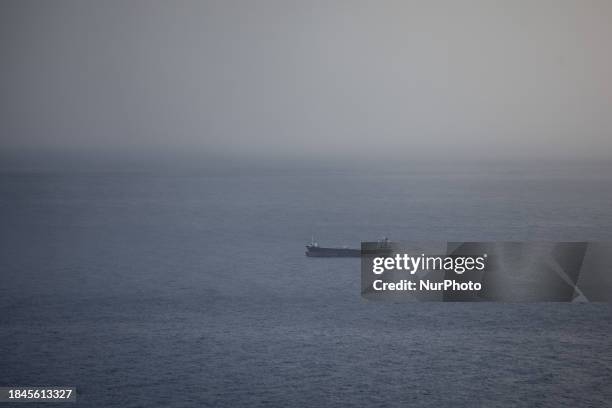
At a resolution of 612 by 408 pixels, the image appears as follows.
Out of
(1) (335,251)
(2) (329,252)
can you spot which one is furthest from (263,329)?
(1) (335,251)

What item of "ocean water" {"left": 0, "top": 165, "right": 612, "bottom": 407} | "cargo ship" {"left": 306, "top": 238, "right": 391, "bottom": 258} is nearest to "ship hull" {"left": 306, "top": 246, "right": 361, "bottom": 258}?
"cargo ship" {"left": 306, "top": 238, "right": 391, "bottom": 258}

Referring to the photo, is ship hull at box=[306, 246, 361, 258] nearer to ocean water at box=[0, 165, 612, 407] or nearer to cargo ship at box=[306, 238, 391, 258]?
cargo ship at box=[306, 238, 391, 258]

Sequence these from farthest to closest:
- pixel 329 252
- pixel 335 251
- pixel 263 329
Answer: pixel 335 251
pixel 329 252
pixel 263 329

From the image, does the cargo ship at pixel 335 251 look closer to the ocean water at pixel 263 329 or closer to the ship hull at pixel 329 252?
the ship hull at pixel 329 252

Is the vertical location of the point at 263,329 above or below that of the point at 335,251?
below

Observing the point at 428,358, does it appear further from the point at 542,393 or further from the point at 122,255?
the point at 122,255

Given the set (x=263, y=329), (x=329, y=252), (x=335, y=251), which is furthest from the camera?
(x=335, y=251)

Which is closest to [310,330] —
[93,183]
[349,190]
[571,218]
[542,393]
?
[542,393]

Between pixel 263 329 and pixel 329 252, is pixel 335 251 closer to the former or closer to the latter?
pixel 329 252
